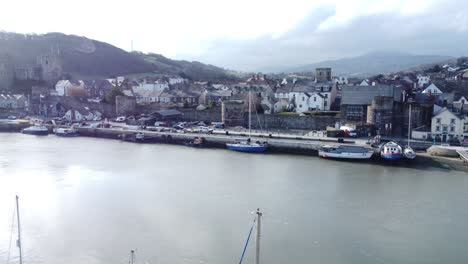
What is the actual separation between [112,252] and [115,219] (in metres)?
1.81

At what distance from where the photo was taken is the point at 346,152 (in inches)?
612

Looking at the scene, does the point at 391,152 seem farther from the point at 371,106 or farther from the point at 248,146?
the point at 248,146

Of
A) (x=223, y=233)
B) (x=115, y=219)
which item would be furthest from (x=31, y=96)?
(x=223, y=233)

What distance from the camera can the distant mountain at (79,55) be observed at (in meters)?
56.5

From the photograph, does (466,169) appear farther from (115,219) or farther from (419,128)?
(115,219)

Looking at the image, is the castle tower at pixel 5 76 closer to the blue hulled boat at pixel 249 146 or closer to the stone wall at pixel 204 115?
the stone wall at pixel 204 115

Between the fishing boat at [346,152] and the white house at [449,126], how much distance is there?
391 cm

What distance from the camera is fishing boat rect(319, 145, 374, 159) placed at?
15.3m

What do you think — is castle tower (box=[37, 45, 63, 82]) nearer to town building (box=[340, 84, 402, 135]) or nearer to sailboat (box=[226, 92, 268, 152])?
sailboat (box=[226, 92, 268, 152])

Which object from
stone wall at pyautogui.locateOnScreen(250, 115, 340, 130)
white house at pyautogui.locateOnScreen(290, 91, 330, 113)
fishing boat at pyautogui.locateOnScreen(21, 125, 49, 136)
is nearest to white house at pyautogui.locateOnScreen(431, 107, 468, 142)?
stone wall at pyautogui.locateOnScreen(250, 115, 340, 130)

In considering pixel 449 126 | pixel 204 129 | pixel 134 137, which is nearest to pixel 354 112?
pixel 449 126

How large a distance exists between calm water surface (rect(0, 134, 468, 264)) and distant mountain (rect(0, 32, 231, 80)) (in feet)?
139

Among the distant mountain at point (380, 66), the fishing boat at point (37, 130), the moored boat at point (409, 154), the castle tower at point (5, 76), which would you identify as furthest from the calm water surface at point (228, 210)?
the distant mountain at point (380, 66)

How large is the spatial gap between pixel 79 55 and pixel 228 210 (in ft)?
190
